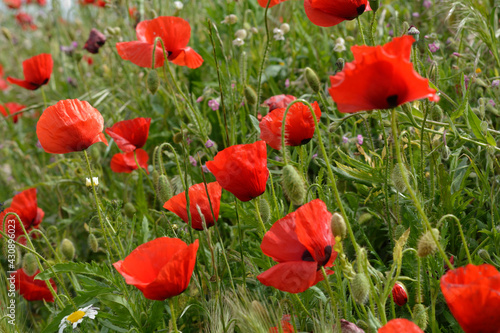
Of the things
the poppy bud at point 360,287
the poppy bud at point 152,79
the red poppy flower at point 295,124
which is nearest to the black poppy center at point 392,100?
the poppy bud at point 360,287

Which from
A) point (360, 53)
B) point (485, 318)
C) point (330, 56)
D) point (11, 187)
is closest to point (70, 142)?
point (360, 53)

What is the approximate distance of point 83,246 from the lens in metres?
2.70

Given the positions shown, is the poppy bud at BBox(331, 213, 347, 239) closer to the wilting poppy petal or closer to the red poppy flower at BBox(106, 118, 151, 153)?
the wilting poppy petal

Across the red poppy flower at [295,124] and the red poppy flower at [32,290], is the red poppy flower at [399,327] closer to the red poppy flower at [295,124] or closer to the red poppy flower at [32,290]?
the red poppy flower at [295,124]

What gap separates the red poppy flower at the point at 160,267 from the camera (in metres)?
1.17

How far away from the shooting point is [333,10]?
1.47 metres

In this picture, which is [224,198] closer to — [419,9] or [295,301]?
[295,301]

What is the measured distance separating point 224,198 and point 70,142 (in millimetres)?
802

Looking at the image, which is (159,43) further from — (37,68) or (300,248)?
(300,248)

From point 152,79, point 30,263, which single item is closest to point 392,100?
point 152,79

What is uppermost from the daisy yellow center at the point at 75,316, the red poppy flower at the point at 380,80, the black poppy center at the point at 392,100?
the red poppy flower at the point at 380,80

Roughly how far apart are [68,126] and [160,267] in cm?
57

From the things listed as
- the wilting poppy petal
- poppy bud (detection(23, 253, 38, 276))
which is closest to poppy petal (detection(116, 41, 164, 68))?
the wilting poppy petal

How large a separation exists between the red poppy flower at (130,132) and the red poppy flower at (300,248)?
96 cm
